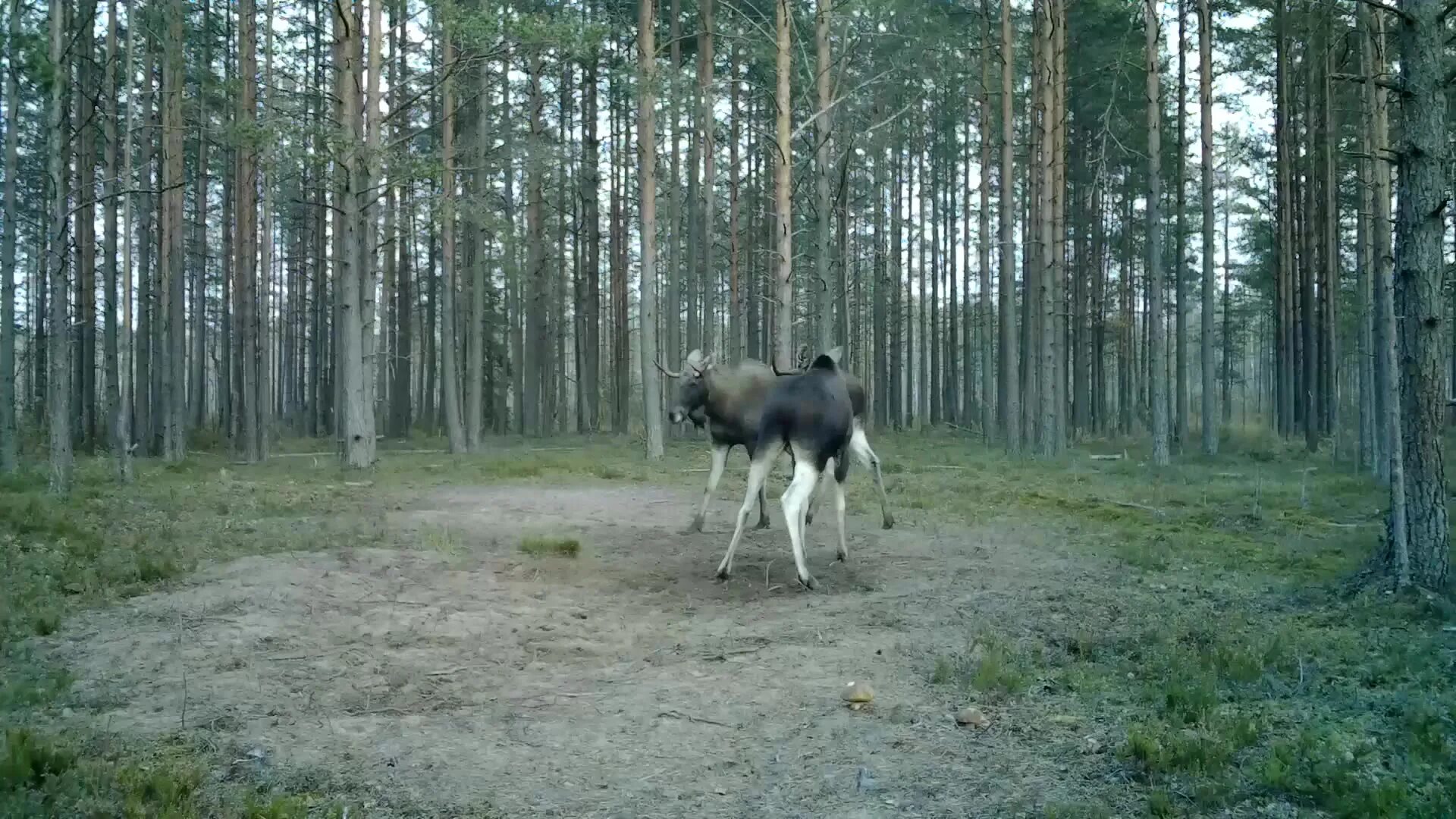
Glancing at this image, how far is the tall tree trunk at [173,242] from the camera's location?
2014cm

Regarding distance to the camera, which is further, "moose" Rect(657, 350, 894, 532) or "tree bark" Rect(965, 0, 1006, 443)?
"tree bark" Rect(965, 0, 1006, 443)

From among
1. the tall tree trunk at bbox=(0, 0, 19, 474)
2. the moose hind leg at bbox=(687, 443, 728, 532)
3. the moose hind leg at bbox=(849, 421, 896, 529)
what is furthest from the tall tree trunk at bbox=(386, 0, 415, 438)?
the moose hind leg at bbox=(849, 421, 896, 529)

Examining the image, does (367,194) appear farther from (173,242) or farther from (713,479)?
(713,479)

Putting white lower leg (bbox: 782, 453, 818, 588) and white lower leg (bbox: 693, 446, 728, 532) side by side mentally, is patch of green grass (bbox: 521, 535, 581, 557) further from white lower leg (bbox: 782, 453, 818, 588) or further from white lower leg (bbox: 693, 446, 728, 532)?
white lower leg (bbox: 782, 453, 818, 588)

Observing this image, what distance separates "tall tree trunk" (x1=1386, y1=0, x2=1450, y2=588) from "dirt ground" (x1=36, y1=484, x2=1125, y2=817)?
8.24 feet

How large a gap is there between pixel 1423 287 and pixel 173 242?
23696mm

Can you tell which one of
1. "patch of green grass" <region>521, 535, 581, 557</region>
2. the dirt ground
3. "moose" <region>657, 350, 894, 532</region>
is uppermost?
"moose" <region>657, 350, 894, 532</region>

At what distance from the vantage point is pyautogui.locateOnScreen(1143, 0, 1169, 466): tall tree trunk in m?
21.2

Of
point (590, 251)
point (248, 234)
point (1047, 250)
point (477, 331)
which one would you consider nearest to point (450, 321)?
point (477, 331)

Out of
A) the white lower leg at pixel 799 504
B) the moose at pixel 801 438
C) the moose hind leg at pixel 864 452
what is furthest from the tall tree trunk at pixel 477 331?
the white lower leg at pixel 799 504

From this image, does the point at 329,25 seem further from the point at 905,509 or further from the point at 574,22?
the point at 905,509

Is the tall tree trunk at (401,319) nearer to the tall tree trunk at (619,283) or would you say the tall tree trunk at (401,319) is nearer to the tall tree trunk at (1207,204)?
the tall tree trunk at (619,283)

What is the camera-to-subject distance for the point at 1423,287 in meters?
8.09

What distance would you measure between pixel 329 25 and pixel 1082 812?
32.0 m
